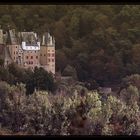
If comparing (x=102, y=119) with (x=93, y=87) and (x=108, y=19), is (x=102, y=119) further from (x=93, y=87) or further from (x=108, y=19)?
(x=108, y=19)

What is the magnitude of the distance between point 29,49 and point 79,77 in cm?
67

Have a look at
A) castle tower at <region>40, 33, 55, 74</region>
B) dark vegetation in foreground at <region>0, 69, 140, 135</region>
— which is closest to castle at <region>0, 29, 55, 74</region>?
castle tower at <region>40, 33, 55, 74</region>

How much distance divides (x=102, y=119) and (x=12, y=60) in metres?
1.25

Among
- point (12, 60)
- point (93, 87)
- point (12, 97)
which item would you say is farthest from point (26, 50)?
point (93, 87)

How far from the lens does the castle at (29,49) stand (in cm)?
464

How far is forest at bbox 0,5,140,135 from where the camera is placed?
180 inches

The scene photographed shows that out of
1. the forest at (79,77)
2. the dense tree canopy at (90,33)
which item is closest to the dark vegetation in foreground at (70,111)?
the forest at (79,77)

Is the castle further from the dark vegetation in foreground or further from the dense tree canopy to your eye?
the dark vegetation in foreground

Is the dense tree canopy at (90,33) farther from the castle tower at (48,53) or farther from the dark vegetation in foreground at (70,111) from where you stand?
the dark vegetation in foreground at (70,111)

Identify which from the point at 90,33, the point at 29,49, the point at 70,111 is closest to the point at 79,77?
the point at 70,111

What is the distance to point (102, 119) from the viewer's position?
181 inches

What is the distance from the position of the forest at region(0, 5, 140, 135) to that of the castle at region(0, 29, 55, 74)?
64 millimetres

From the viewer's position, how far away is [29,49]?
4.67 m

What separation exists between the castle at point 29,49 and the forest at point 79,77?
0.21ft
